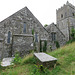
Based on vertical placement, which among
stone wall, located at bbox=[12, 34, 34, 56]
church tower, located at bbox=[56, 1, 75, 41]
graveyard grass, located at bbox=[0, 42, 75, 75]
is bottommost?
graveyard grass, located at bbox=[0, 42, 75, 75]

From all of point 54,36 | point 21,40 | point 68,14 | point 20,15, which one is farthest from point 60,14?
point 21,40

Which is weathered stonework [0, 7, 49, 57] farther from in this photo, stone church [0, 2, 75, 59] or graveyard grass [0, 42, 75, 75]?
graveyard grass [0, 42, 75, 75]

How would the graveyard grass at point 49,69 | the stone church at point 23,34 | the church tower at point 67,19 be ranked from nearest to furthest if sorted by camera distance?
the graveyard grass at point 49,69
the stone church at point 23,34
the church tower at point 67,19

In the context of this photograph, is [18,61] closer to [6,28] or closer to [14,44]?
[14,44]

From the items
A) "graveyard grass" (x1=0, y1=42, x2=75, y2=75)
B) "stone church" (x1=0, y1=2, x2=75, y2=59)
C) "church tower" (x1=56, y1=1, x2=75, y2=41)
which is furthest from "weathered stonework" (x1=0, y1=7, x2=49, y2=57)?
"church tower" (x1=56, y1=1, x2=75, y2=41)

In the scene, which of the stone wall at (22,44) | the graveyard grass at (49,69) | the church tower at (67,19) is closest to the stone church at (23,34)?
the stone wall at (22,44)

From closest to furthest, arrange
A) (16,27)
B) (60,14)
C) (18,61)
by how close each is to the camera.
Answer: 1. (18,61)
2. (16,27)
3. (60,14)

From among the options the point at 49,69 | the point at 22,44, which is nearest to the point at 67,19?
the point at 22,44

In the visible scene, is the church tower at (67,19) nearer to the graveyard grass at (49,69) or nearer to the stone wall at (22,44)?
the stone wall at (22,44)

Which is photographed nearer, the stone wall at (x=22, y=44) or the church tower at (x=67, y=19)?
the stone wall at (x=22, y=44)

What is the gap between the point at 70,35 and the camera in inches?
854

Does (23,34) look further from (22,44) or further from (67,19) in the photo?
(67,19)

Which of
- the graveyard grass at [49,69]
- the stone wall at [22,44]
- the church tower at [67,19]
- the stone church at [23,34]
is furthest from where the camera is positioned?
the church tower at [67,19]

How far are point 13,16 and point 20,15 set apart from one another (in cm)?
119
